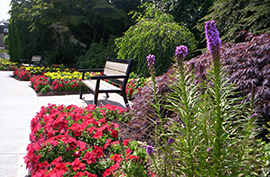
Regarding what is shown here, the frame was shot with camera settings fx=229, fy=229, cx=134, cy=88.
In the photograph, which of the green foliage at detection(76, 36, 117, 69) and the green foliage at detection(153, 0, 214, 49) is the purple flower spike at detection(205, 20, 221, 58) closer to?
the green foliage at detection(153, 0, 214, 49)

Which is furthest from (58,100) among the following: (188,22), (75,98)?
(188,22)

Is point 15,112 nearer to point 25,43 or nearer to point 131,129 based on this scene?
point 131,129

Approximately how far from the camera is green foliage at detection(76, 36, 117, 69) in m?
13.4

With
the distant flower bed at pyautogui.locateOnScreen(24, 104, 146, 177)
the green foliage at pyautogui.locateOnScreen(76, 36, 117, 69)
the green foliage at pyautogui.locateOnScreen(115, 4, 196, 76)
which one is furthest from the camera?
the green foliage at pyautogui.locateOnScreen(76, 36, 117, 69)

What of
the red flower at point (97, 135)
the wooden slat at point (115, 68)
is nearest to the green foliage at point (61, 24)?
the wooden slat at point (115, 68)

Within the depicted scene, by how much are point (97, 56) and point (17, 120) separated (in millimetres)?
9190

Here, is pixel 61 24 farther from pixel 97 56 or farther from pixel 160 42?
pixel 160 42

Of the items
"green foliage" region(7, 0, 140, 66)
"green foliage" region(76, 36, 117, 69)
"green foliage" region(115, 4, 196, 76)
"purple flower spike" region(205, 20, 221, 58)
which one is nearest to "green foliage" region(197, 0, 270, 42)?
"green foliage" region(115, 4, 196, 76)

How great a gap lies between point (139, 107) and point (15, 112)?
11.5 ft

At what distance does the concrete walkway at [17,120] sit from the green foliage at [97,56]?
5.33 m

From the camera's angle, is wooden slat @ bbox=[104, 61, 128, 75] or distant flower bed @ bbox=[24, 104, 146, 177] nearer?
distant flower bed @ bbox=[24, 104, 146, 177]

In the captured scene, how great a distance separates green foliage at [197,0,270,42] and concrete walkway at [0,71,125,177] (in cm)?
379

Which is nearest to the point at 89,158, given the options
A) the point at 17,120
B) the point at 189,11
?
the point at 17,120

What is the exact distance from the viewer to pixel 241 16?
266 inches
